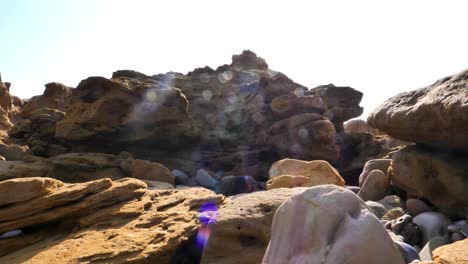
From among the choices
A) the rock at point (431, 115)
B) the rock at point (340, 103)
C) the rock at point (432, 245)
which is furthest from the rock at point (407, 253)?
the rock at point (340, 103)

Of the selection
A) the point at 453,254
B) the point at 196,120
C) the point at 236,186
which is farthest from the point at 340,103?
the point at 453,254

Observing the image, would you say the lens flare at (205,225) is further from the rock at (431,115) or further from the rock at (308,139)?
the rock at (308,139)

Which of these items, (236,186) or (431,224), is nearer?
(431,224)

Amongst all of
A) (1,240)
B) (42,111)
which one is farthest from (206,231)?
(42,111)

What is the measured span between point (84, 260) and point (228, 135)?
53.0ft

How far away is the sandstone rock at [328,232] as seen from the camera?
8.94 feet

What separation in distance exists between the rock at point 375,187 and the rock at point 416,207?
1.56m

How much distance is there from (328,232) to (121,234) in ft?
11.0

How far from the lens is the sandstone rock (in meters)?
2.72

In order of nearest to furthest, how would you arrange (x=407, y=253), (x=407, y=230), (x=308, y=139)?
(x=407, y=253) → (x=407, y=230) → (x=308, y=139)

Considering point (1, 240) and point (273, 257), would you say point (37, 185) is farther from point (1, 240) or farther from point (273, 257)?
point (273, 257)

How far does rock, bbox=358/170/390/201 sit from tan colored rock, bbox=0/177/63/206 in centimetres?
622

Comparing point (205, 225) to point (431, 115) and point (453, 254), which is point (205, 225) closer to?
point (453, 254)

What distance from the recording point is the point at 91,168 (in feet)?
38.8
